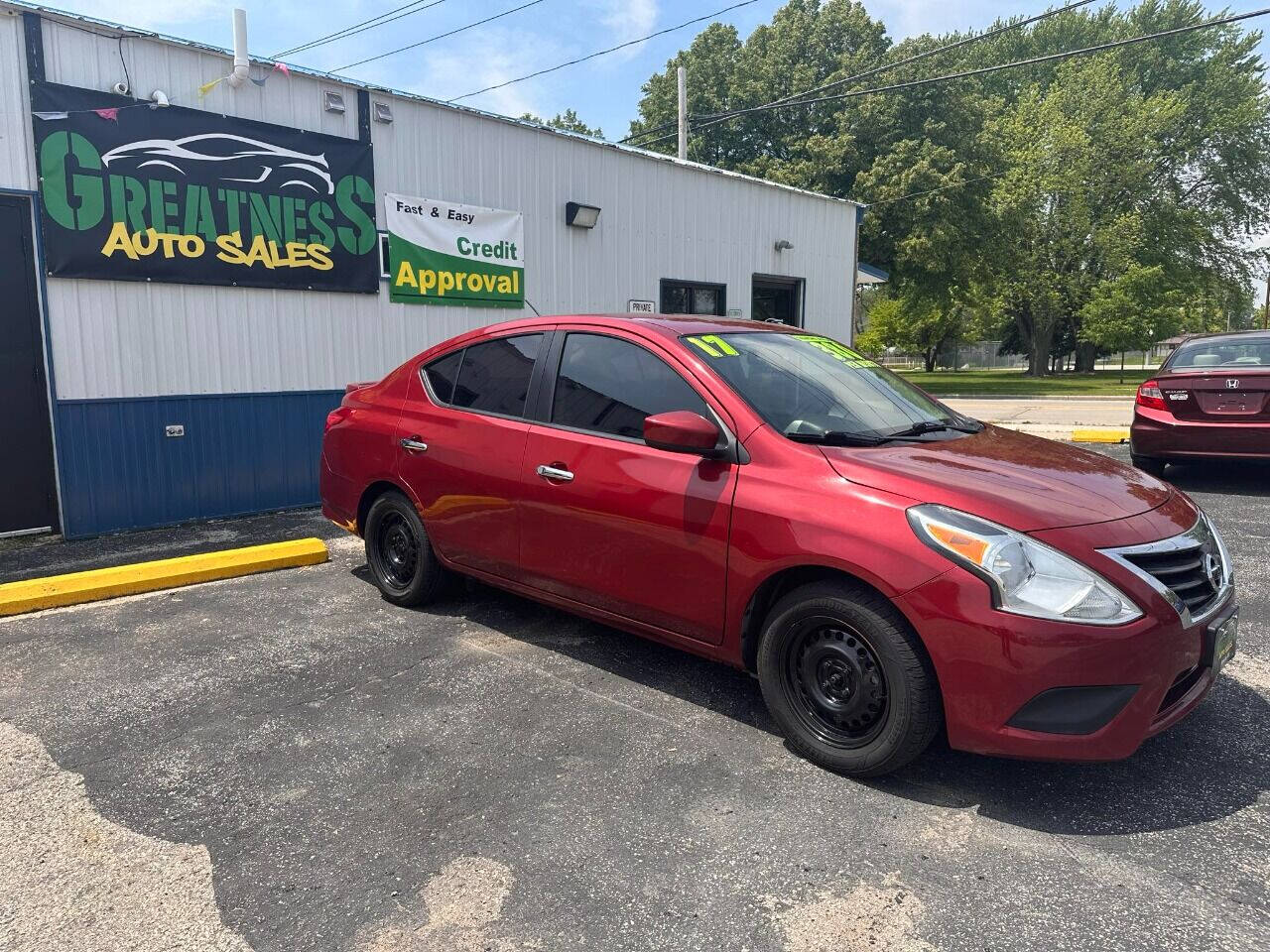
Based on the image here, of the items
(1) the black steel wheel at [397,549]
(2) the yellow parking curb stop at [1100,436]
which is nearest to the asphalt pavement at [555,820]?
(1) the black steel wheel at [397,549]

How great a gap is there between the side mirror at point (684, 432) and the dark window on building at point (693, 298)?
819 centimetres

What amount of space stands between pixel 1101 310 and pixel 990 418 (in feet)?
72.3

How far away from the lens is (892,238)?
1083 inches

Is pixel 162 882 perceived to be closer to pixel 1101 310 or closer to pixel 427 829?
pixel 427 829

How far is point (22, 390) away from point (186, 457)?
4.03ft

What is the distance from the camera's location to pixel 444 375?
4609mm

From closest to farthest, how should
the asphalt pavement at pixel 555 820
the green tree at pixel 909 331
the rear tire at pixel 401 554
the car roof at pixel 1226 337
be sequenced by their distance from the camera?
the asphalt pavement at pixel 555 820 → the rear tire at pixel 401 554 → the car roof at pixel 1226 337 → the green tree at pixel 909 331

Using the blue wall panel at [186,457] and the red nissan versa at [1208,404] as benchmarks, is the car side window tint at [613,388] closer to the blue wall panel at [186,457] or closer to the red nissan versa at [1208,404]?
the blue wall panel at [186,457]

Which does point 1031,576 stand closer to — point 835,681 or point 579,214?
point 835,681

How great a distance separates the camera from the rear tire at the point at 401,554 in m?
4.63

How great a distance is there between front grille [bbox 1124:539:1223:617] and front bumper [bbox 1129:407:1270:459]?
224 inches

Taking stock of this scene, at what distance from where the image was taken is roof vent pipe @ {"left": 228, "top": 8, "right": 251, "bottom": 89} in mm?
6727

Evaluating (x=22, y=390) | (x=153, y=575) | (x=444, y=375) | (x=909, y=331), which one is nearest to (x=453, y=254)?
(x=22, y=390)


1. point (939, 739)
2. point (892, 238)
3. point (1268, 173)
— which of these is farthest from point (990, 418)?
point (1268, 173)
